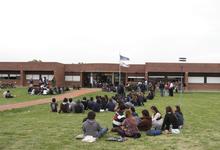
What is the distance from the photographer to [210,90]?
5956 cm

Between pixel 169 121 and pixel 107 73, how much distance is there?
1915 inches

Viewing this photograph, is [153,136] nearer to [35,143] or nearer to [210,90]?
[35,143]

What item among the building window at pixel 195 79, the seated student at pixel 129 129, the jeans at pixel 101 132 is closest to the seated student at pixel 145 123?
the seated student at pixel 129 129

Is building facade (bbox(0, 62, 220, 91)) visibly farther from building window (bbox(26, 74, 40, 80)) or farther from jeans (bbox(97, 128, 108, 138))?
jeans (bbox(97, 128, 108, 138))

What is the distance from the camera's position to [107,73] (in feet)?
208

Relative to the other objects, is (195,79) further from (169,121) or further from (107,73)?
Result: (169,121)

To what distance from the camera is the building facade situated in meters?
59.4

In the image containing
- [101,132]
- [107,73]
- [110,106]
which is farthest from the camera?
[107,73]

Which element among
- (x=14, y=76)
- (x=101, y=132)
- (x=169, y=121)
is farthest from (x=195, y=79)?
(x=101, y=132)

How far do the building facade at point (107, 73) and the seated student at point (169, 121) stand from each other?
42.1m

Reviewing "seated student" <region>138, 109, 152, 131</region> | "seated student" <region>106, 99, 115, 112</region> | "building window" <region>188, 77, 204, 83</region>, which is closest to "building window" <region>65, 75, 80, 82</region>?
"building window" <region>188, 77, 204, 83</region>

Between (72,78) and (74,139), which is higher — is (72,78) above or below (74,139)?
above

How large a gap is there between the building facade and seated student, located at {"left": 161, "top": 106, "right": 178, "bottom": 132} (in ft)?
138

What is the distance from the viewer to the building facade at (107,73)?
195ft
